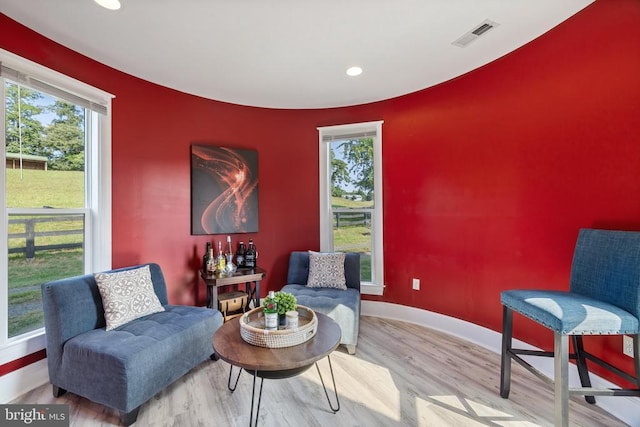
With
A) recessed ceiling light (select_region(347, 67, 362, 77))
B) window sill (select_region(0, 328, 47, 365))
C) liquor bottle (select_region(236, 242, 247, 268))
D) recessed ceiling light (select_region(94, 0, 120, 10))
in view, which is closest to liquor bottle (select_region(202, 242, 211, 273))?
liquor bottle (select_region(236, 242, 247, 268))

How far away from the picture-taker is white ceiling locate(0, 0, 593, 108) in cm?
187

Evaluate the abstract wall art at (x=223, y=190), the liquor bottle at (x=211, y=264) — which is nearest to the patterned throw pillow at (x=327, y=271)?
the abstract wall art at (x=223, y=190)

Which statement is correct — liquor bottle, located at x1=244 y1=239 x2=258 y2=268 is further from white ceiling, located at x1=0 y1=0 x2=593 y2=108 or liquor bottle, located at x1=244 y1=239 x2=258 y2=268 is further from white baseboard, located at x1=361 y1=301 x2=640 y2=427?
white ceiling, located at x1=0 y1=0 x2=593 y2=108

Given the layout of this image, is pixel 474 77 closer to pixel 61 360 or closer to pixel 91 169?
pixel 91 169

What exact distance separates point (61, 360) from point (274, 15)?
8.70 feet

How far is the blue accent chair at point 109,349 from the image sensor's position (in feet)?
5.56

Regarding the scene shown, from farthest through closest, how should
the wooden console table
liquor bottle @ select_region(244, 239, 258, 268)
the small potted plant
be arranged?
liquor bottle @ select_region(244, 239, 258, 268) → the wooden console table → the small potted plant

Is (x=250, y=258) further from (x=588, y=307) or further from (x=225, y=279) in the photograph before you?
(x=588, y=307)

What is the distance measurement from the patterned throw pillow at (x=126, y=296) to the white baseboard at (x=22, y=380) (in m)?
0.61

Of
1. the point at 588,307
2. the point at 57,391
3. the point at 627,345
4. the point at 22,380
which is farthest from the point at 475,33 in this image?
the point at 22,380

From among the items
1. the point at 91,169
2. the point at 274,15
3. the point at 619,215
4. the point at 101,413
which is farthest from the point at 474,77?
the point at 101,413

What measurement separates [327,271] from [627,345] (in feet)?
7.59

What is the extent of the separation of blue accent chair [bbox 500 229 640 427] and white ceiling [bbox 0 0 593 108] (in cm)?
162

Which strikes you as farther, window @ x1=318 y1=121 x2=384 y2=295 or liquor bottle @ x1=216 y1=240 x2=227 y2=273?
window @ x1=318 y1=121 x2=384 y2=295
